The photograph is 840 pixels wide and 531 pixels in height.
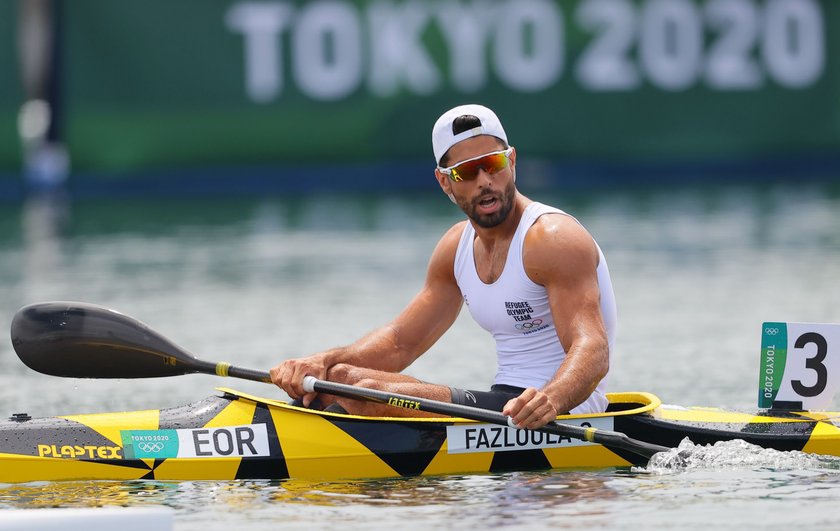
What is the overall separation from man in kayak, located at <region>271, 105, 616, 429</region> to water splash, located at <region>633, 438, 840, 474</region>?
407 millimetres

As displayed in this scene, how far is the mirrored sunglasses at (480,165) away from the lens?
7.95m

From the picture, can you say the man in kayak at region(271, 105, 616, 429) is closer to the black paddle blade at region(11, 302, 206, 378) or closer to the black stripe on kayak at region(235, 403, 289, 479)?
the black stripe on kayak at region(235, 403, 289, 479)

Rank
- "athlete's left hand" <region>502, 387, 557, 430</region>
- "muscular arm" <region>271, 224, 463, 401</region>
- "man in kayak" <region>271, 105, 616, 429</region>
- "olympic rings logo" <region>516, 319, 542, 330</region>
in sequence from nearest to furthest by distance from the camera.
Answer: "athlete's left hand" <region>502, 387, 557, 430</region> → "man in kayak" <region>271, 105, 616, 429</region> → "olympic rings logo" <region>516, 319, 542, 330</region> → "muscular arm" <region>271, 224, 463, 401</region>

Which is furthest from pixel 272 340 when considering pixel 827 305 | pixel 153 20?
pixel 153 20

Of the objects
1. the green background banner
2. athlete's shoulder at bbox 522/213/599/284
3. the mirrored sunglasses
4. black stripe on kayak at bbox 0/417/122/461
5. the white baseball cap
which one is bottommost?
black stripe on kayak at bbox 0/417/122/461

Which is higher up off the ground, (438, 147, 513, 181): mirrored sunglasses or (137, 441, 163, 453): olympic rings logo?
(438, 147, 513, 181): mirrored sunglasses

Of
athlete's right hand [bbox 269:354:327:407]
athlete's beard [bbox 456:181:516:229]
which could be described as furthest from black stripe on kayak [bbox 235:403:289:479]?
athlete's beard [bbox 456:181:516:229]

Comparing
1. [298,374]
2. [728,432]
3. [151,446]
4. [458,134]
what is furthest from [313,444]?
[728,432]

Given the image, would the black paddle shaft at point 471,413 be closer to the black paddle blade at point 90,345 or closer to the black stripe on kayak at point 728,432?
the black stripe on kayak at point 728,432

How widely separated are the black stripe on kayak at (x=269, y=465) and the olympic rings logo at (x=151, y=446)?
15.0 inches

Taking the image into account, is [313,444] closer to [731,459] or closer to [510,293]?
[510,293]

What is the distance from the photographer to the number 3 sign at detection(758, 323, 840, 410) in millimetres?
8438

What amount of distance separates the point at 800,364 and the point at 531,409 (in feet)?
5.23

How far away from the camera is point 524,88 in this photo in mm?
27109
